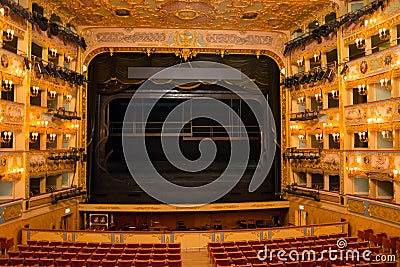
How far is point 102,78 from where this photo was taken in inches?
787

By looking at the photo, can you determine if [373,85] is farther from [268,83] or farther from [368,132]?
[268,83]

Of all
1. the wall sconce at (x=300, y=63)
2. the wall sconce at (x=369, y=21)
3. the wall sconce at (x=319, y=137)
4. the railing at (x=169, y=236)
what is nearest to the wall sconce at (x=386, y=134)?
the wall sconce at (x=319, y=137)

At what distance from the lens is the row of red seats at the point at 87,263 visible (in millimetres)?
9766

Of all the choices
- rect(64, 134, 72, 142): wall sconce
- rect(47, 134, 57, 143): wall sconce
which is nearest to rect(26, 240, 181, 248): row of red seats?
rect(47, 134, 57, 143): wall sconce

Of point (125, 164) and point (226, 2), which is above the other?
point (226, 2)

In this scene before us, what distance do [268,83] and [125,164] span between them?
8484 mm

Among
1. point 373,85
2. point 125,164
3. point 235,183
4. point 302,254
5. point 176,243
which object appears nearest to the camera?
point 302,254

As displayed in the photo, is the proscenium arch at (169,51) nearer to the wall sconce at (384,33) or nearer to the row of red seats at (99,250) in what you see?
the wall sconce at (384,33)

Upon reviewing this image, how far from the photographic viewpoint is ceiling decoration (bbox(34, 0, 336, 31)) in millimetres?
16719

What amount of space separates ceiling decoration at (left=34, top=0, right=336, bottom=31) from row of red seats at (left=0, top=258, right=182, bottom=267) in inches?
416

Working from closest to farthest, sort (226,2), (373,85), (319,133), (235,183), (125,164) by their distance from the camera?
(373,85), (226,2), (319,133), (235,183), (125,164)

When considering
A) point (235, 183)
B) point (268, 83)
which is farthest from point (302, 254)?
point (268, 83)

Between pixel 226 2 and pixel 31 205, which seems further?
pixel 226 2

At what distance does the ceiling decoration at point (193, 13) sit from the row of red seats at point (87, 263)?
34.6ft
